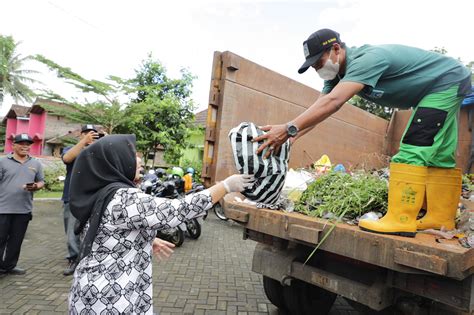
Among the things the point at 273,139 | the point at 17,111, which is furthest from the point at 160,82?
the point at 17,111

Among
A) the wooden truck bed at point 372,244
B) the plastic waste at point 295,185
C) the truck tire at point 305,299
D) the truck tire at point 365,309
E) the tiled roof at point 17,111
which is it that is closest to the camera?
the wooden truck bed at point 372,244

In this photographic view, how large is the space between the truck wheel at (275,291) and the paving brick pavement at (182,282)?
0.78 feet

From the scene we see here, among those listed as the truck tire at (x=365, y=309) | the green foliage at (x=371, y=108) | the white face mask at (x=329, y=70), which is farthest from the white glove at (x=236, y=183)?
the green foliage at (x=371, y=108)

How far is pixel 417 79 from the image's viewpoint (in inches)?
77.9

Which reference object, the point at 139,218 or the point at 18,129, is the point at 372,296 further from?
the point at 18,129

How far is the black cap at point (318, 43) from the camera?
1.97 meters

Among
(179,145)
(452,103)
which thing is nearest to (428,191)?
(452,103)

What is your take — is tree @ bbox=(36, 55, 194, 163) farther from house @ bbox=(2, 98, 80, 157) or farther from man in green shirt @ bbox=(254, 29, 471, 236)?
house @ bbox=(2, 98, 80, 157)

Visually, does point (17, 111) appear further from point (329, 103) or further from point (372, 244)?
point (372, 244)

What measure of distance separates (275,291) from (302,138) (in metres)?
2.04

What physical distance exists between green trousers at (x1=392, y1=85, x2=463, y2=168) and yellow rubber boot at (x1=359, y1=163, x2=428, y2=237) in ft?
0.25

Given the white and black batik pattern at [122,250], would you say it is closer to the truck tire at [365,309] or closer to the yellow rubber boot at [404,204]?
the yellow rubber boot at [404,204]

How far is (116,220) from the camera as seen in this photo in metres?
1.49

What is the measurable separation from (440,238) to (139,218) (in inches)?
62.0
